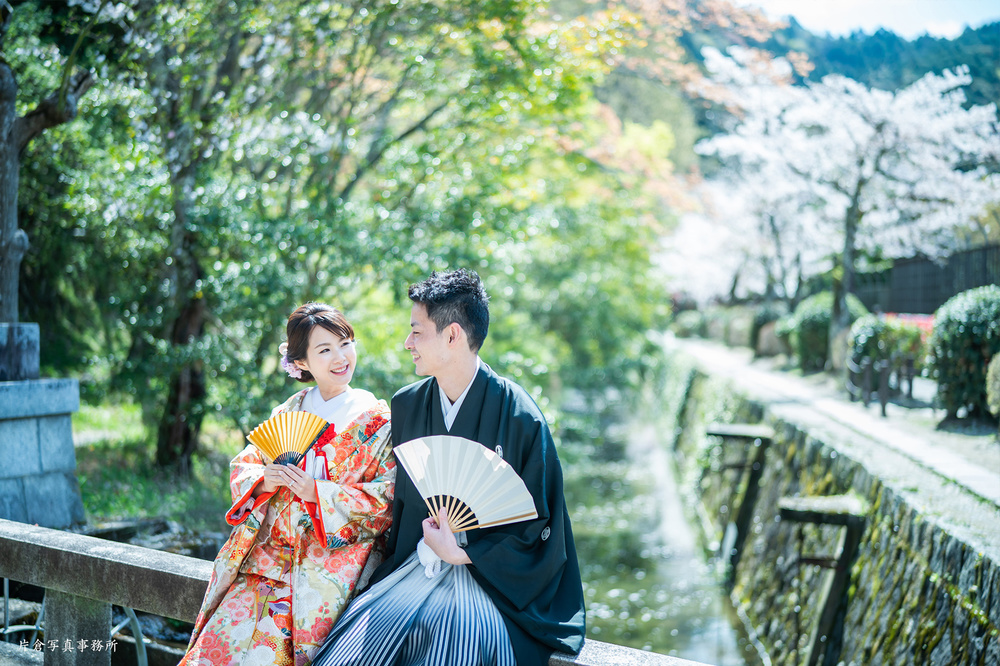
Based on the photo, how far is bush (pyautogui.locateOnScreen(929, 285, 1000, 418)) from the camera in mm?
6938

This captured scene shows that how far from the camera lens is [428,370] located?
243cm

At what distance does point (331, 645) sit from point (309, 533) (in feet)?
1.22

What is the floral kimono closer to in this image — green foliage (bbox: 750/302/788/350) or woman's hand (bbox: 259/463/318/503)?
woman's hand (bbox: 259/463/318/503)

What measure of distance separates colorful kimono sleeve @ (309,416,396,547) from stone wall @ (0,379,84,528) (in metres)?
2.77

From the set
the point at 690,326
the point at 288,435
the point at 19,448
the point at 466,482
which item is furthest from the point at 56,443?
the point at 690,326

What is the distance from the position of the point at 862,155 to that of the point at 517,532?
12.5 metres

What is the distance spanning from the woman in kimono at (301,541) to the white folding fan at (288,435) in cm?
5

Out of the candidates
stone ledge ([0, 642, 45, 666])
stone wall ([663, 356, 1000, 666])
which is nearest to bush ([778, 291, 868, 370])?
stone wall ([663, 356, 1000, 666])

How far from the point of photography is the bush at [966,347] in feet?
22.8

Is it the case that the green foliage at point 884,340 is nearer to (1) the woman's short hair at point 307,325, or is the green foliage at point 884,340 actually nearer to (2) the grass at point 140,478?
(2) the grass at point 140,478

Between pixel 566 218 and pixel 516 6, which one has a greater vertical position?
pixel 516 6

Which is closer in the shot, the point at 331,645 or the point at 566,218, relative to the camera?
the point at 331,645

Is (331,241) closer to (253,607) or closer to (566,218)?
(253,607)

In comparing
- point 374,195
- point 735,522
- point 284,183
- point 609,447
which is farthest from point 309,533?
point 609,447
